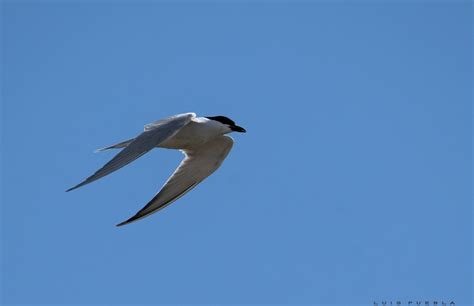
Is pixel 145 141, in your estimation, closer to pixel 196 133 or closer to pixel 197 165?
pixel 196 133

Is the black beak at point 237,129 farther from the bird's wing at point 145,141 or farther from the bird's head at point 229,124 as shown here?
the bird's wing at point 145,141

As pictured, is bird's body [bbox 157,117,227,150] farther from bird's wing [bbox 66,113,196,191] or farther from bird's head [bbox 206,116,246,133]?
bird's wing [bbox 66,113,196,191]

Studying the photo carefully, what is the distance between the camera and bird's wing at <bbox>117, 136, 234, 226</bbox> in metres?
11.2

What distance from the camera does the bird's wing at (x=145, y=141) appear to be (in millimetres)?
8086

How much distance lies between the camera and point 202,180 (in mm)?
11359

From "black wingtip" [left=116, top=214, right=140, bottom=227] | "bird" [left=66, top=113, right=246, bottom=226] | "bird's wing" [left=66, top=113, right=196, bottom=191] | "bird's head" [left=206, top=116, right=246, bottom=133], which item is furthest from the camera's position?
"bird's head" [left=206, top=116, right=246, bottom=133]

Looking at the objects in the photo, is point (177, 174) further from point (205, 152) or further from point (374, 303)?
point (374, 303)

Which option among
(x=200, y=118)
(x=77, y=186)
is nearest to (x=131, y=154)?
(x=77, y=186)

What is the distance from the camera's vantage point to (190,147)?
11406mm

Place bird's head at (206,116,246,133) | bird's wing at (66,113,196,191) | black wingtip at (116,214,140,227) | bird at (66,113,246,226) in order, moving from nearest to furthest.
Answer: bird's wing at (66,113,196,191)
bird at (66,113,246,226)
black wingtip at (116,214,140,227)
bird's head at (206,116,246,133)

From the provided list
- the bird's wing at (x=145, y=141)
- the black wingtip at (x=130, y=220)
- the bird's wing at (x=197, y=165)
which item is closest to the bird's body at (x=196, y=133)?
the bird's wing at (x=197, y=165)

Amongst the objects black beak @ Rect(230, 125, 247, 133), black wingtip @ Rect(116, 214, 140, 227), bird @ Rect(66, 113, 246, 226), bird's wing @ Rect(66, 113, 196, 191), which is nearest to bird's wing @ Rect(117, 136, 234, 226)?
bird @ Rect(66, 113, 246, 226)

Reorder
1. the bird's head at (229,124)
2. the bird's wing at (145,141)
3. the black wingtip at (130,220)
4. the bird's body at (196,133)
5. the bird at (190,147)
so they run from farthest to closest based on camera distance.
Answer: the bird's head at (229,124)
the bird's body at (196,133)
the black wingtip at (130,220)
the bird at (190,147)
the bird's wing at (145,141)

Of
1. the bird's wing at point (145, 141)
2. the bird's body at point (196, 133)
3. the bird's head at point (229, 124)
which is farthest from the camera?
the bird's head at point (229, 124)
